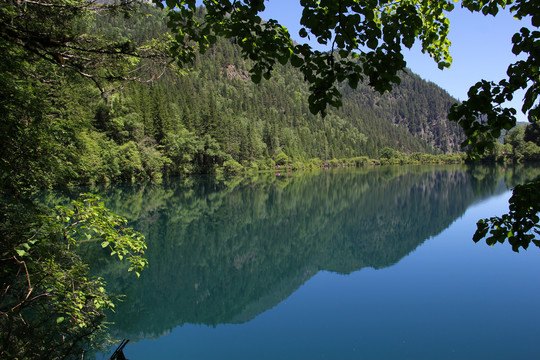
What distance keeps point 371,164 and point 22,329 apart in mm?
137698

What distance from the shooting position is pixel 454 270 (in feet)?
42.5

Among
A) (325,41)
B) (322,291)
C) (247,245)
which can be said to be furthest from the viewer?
(247,245)

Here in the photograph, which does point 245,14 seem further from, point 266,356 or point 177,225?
point 177,225

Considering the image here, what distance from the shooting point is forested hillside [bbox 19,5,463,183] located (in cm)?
868

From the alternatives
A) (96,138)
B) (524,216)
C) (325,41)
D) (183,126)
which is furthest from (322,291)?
(183,126)

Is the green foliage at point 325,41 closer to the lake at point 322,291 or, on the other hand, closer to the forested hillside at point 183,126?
the forested hillside at point 183,126

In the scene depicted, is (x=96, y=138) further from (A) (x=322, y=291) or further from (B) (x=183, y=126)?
(A) (x=322, y=291)

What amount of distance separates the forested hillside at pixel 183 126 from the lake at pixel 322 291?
479cm

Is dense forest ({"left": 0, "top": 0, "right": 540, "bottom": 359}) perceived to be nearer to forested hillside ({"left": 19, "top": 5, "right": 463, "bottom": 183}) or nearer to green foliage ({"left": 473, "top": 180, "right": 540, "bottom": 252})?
forested hillside ({"left": 19, "top": 5, "right": 463, "bottom": 183})

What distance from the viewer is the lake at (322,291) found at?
7.80 metres

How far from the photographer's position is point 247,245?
1759cm

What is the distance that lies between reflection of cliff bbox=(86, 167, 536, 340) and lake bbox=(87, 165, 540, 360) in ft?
0.23

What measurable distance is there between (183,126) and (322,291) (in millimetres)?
52640

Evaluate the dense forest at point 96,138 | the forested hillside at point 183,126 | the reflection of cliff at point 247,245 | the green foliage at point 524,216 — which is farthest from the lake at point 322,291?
the green foliage at point 524,216
